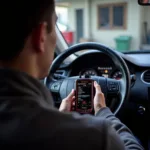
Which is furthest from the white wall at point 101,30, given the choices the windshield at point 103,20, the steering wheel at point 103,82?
the steering wheel at point 103,82

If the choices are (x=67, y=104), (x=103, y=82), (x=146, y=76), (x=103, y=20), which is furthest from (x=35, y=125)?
(x=103, y=20)

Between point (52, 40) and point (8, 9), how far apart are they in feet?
0.55

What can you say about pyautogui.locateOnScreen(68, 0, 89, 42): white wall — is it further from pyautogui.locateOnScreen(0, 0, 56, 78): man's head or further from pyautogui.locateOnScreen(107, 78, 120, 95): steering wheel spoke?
pyautogui.locateOnScreen(0, 0, 56, 78): man's head

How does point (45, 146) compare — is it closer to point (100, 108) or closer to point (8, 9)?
point (8, 9)

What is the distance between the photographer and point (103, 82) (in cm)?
164

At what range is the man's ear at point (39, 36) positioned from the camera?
2.40 feet

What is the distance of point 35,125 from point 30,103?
0.05 m

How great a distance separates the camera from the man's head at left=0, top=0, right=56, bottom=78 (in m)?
0.70

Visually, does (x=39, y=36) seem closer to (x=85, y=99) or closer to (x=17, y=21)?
(x=17, y=21)

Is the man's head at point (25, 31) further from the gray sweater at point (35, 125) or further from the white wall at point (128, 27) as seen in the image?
the white wall at point (128, 27)

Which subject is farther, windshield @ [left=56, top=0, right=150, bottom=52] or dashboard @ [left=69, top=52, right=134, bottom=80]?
windshield @ [left=56, top=0, right=150, bottom=52]

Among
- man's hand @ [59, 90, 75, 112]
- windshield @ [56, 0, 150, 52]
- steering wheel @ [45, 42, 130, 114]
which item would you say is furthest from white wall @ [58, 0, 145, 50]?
man's hand @ [59, 90, 75, 112]

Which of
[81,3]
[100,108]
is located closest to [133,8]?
[81,3]

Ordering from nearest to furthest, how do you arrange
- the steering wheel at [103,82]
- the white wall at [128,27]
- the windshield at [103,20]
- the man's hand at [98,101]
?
the man's hand at [98,101] → the steering wheel at [103,82] → the white wall at [128,27] → the windshield at [103,20]
